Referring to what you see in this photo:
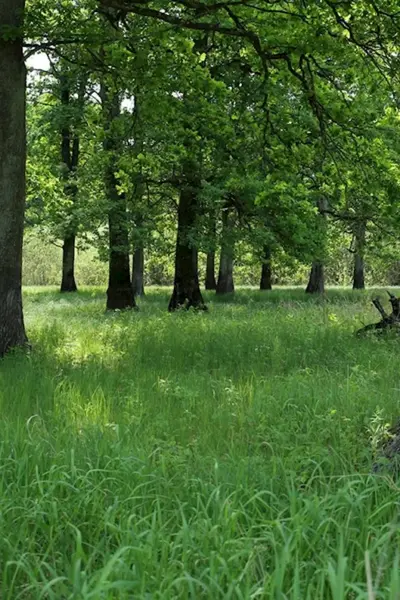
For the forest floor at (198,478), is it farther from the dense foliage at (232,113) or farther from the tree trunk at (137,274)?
the tree trunk at (137,274)

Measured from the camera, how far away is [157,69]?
9.18m

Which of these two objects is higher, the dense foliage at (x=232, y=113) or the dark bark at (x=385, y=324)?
the dense foliage at (x=232, y=113)

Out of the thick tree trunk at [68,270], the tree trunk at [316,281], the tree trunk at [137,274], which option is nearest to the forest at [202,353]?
the tree trunk at [137,274]

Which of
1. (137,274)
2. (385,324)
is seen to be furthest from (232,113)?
(137,274)

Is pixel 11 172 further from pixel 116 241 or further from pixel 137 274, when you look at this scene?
pixel 137 274

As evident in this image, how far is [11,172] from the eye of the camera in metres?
8.72

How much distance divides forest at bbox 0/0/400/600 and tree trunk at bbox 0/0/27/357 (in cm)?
3

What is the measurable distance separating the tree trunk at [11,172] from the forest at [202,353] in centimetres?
3

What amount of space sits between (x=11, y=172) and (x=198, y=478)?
668 centimetres

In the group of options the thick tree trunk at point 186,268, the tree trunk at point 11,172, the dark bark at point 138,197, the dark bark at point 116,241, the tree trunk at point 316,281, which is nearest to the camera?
the tree trunk at point 11,172

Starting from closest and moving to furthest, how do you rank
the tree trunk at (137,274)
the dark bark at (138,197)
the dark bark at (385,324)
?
1. the dark bark at (385,324)
2. the dark bark at (138,197)
3. the tree trunk at (137,274)

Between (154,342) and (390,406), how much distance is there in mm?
4974

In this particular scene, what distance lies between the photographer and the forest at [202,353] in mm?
2557

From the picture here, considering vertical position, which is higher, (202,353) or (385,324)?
(385,324)
